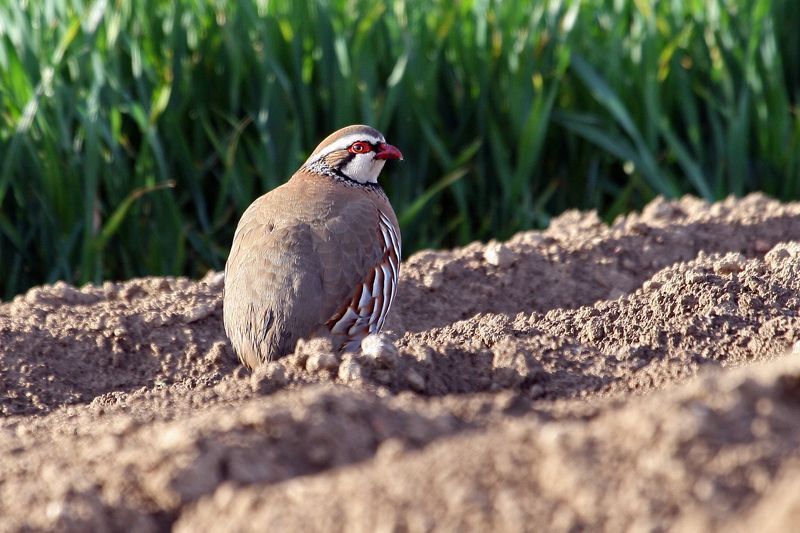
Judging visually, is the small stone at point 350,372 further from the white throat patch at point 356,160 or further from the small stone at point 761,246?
the small stone at point 761,246

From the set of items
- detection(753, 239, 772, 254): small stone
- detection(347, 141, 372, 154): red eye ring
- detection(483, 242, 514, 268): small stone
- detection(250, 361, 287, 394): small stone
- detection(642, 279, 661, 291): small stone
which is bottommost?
detection(753, 239, 772, 254): small stone

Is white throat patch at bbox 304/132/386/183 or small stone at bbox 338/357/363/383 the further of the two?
white throat patch at bbox 304/132/386/183

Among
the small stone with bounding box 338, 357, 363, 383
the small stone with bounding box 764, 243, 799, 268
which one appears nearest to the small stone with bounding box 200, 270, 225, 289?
the small stone with bounding box 338, 357, 363, 383

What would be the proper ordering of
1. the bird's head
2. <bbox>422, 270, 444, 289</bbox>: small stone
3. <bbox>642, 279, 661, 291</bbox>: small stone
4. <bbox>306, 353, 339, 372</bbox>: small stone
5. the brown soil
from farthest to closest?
<bbox>422, 270, 444, 289</bbox>: small stone
the bird's head
<bbox>642, 279, 661, 291</bbox>: small stone
<bbox>306, 353, 339, 372</bbox>: small stone
the brown soil

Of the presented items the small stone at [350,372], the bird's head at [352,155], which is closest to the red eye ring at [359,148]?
the bird's head at [352,155]

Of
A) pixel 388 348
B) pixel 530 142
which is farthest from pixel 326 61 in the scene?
pixel 388 348

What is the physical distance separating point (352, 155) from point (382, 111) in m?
1.77

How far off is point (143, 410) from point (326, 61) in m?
3.54

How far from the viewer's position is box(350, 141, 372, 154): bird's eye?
4.98 metres

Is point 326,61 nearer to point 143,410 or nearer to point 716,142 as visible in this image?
point 716,142

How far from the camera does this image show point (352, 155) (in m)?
4.98

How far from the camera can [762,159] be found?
718cm

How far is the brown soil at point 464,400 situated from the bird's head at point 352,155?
→ 58 centimetres

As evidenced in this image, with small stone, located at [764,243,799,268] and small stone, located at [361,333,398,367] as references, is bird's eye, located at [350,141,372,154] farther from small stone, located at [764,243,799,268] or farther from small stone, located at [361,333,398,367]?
small stone, located at [764,243,799,268]
